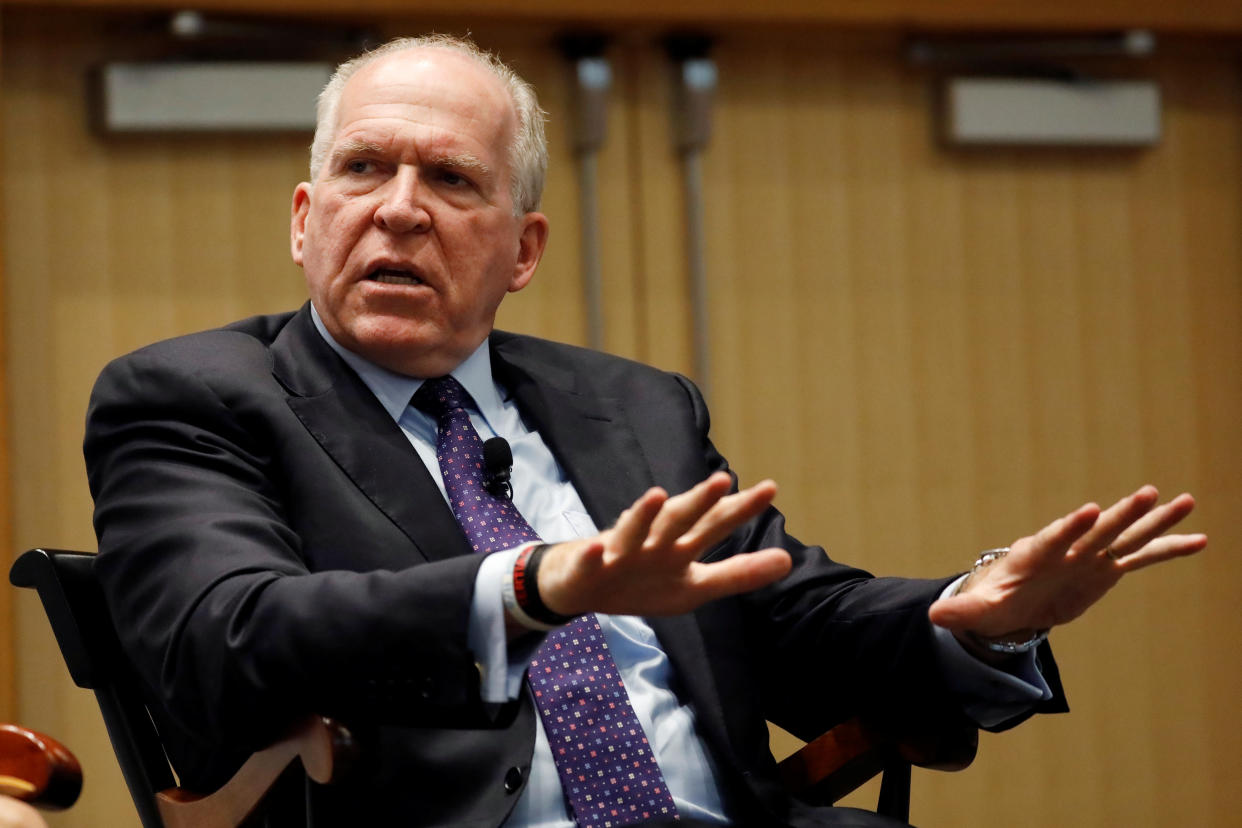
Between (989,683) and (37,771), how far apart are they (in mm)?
984

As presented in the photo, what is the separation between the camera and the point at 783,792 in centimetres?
175

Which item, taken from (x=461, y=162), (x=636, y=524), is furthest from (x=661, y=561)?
(x=461, y=162)

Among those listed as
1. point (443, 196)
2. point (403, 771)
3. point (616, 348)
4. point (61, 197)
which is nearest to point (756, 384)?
point (616, 348)

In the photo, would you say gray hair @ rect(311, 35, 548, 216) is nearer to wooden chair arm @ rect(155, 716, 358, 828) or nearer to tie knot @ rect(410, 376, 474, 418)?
tie knot @ rect(410, 376, 474, 418)

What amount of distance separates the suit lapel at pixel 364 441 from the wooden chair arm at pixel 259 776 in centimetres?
31

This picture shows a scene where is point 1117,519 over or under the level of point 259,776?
over

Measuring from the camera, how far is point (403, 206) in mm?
1855

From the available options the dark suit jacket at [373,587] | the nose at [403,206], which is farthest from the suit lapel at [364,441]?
the nose at [403,206]

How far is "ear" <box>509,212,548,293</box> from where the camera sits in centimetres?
213

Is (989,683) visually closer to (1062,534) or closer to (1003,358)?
(1062,534)

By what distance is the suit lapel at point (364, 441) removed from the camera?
5.50ft

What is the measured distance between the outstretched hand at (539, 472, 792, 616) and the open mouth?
0.65 metres

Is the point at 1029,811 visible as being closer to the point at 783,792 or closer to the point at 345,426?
the point at 783,792

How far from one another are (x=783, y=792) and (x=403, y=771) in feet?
1.52
